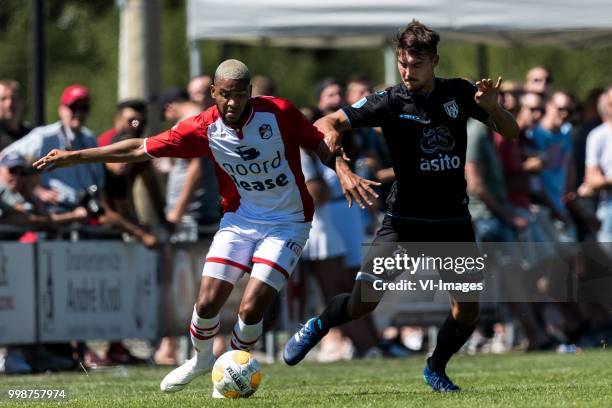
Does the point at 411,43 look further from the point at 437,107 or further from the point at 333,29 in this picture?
the point at 333,29

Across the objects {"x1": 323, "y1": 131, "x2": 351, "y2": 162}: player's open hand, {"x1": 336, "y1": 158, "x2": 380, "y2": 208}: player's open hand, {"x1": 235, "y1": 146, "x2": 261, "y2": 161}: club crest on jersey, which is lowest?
{"x1": 336, "y1": 158, "x2": 380, "y2": 208}: player's open hand

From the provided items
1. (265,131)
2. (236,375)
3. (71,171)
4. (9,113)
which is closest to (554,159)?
(71,171)

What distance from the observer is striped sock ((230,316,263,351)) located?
32.8ft

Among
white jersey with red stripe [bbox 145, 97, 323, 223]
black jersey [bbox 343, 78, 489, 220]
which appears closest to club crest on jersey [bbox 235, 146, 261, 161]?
white jersey with red stripe [bbox 145, 97, 323, 223]

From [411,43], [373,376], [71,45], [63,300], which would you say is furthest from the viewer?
[71,45]

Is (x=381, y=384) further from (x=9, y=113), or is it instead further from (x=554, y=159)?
(x=554, y=159)

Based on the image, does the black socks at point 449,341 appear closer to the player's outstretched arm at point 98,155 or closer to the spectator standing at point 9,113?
the player's outstretched arm at point 98,155

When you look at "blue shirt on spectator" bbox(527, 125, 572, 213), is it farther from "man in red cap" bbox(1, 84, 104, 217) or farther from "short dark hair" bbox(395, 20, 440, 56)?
"short dark hair" bbox(395, 20, 440, 56)

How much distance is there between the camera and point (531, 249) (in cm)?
1630

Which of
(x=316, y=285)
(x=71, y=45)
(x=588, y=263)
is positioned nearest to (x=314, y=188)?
(x=316, y=285)

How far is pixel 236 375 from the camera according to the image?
31.2ft

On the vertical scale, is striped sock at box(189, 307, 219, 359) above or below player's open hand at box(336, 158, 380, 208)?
below

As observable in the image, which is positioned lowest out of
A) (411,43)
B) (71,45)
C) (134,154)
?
(71,45)

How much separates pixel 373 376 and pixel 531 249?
4654 millimetres
